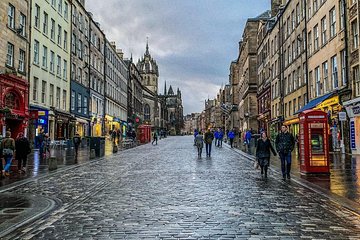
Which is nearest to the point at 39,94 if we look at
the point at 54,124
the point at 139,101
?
the point at 54,124

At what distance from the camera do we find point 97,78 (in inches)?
2258

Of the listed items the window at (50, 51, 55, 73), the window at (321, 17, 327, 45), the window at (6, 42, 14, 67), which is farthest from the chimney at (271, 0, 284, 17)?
the window at (6, 42, 14, 67)

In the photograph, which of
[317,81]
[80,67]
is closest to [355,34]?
[317,81]

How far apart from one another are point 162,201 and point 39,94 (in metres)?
28.7

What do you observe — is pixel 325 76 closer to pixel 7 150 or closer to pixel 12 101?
pixel 12 101

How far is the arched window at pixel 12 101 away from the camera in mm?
28423

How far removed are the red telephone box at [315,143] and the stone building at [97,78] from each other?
41.8 m

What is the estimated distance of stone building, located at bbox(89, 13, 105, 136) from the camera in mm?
54156

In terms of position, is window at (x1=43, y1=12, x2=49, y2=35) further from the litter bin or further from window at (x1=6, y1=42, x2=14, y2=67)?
the litter bin

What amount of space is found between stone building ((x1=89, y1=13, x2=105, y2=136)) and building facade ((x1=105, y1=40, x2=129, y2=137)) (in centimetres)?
237

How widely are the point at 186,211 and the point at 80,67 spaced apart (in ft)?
141

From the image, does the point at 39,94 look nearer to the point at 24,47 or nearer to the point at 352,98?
the point at 24,47

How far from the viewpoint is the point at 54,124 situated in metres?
38.0

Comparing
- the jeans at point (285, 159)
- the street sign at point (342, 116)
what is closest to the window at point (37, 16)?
the street sign at point (342, 116)
